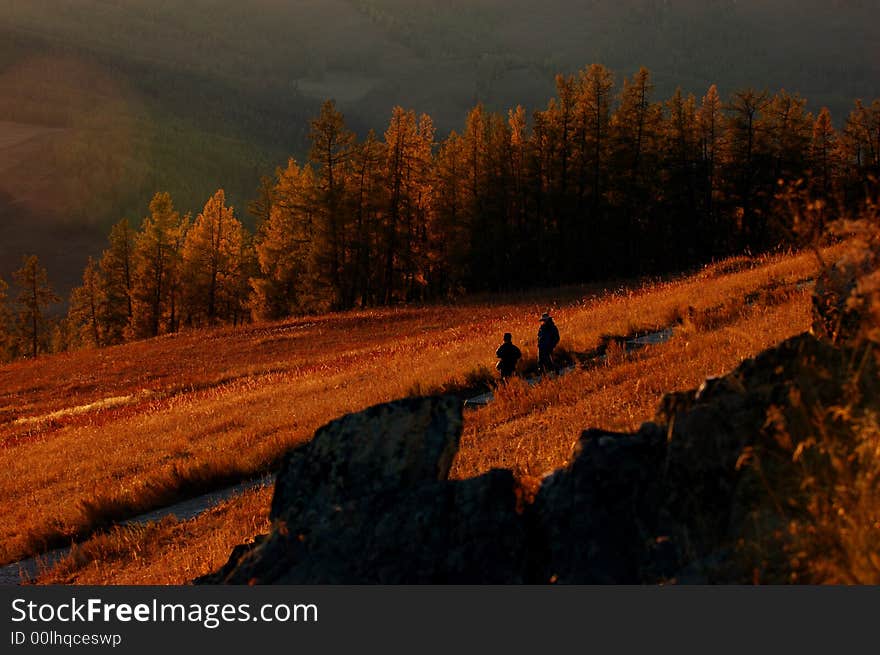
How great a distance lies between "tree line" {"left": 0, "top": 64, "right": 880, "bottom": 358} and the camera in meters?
56.6

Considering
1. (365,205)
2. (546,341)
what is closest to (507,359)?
(546,341)

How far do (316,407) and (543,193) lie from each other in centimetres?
4595

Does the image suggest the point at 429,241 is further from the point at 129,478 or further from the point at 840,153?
the point at 129,478

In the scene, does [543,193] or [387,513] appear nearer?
[387,513]

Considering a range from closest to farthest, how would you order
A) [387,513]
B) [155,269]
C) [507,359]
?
[387,513] → [507,359] → [155,269]

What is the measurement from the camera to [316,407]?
16531 mm

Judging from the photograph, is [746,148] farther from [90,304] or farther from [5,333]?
[5,333]

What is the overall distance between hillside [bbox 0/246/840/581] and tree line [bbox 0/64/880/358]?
2555 cm

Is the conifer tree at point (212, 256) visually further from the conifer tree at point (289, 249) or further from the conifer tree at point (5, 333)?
the conifer tree at point (5, 333)

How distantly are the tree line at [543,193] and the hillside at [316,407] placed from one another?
1006 inches

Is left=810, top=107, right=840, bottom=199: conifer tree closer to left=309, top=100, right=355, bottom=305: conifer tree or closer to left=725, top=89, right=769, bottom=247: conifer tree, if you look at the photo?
left=725, top=89, right=769, bottom=247: conifer tree

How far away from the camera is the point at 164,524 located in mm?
10367

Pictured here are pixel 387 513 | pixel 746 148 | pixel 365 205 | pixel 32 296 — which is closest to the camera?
pixel 387 513

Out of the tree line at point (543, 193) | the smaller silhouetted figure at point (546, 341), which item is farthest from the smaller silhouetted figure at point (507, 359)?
the tree line at point (543, 193)
